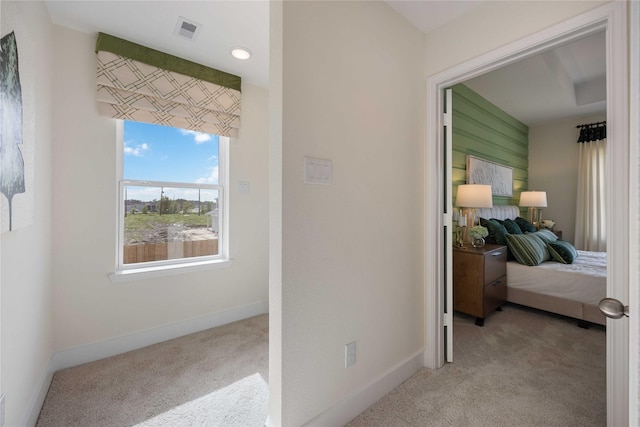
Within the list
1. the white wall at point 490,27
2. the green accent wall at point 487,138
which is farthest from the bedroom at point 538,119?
the white wall at point 490,27

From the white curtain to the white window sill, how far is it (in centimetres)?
588

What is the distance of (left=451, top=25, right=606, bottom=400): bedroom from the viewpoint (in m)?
3.14

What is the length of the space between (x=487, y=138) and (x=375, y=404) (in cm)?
383

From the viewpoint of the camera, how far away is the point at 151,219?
246cm

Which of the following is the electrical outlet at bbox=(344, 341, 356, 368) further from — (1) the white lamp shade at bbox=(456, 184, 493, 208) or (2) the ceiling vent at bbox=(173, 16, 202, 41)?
(2) the ceiling vent at bbox=(173, 16, 202, 41)

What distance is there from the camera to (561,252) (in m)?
3.11

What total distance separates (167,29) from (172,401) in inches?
101

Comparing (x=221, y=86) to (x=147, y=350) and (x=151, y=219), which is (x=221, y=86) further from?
(x=147, y=350)

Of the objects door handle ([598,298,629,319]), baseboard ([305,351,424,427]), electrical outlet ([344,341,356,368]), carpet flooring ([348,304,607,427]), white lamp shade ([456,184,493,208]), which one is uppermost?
white lamp shade ([456,184,493,208])

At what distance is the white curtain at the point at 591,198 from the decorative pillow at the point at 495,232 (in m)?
2.75

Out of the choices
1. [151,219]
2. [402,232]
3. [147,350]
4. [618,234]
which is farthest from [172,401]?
[618,234]

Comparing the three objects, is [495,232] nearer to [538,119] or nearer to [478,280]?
[478,280]

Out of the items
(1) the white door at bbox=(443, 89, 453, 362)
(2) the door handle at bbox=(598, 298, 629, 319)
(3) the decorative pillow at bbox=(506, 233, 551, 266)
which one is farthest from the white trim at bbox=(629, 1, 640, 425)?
(3) the decorative pillow at bbox=(506, 233, 551, 266)

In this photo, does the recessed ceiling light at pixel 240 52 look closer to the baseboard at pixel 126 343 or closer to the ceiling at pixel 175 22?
the ceiling at pixel 175 22
